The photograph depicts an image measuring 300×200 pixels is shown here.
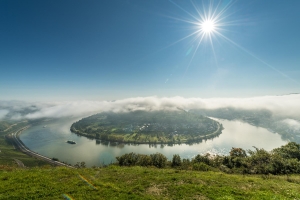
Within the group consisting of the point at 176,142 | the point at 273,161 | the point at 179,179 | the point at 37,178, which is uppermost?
the point at 37,178

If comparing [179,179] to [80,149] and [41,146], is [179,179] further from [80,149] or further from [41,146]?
[41,146]

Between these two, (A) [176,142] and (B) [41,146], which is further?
(A) [176,142]

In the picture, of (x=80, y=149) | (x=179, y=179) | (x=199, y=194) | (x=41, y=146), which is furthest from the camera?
(x=41, y=146)

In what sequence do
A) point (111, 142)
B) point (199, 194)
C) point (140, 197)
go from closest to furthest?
point (140, 197) < point (199, 194) < point (111, 142)

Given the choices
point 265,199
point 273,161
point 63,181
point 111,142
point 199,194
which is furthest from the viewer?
point 111,142

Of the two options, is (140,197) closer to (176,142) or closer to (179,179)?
(179,179)

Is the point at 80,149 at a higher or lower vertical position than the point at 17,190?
lower

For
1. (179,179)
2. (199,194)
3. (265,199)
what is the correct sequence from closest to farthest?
1. (265,199)
2. (199,194)
3. (179,179)

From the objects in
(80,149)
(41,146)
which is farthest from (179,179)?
(41,146)

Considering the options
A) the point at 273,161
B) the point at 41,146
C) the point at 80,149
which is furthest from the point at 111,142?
the point at 273,161
